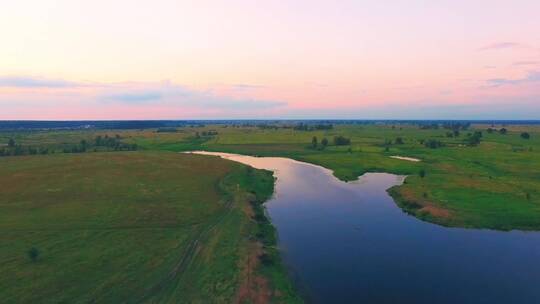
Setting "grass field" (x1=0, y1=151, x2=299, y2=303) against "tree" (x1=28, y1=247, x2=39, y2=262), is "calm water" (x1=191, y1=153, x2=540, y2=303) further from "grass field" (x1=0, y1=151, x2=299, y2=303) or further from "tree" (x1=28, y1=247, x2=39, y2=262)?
"tree" (x1=28, y1=247, x2=39, y2=262)

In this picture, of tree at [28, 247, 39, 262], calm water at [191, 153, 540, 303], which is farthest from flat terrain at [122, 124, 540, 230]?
tree at [28, 247, 39, 262]

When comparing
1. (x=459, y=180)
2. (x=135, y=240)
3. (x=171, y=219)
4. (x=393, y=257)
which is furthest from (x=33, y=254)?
(x=459, y=180)

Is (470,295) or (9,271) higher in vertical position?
(9,271)

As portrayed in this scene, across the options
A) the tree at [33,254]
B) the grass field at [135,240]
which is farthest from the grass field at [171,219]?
the tree at [33,254]

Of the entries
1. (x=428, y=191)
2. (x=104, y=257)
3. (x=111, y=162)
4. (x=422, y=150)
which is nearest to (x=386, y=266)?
(x=104, y=257)

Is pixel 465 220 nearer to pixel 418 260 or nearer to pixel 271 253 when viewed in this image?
pixel 418 260

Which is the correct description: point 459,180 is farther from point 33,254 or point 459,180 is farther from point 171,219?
point 33,254

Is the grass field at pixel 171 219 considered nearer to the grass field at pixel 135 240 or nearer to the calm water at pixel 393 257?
the grass field at pixel 135 240
